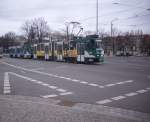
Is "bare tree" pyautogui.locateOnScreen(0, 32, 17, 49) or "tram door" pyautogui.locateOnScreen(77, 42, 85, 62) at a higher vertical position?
"bare tree" pyautogui.locateOnScreen(0, 32, 17, 49)

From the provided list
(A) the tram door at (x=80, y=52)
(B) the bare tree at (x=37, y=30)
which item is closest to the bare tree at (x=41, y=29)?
(B) the bare tree at (x=37, y=30)

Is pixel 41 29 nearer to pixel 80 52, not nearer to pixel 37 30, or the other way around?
pixel 37 30

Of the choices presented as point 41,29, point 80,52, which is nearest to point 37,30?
point 41,29

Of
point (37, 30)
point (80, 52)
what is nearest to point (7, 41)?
point (37, 30)

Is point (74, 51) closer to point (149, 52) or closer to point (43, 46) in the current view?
point (43, 46)

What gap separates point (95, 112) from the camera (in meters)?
7.36

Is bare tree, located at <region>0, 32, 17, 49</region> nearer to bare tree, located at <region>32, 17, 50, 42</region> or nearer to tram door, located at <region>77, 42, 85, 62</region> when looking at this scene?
bare tree, located at <region>32, 17, 50, 42</region>

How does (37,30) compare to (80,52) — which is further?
(37,30)

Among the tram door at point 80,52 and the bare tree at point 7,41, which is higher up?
the bare tree at point 7,41

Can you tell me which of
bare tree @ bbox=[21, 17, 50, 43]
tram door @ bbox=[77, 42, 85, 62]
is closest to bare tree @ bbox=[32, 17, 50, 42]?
bare tree @ bbox=[21, 17, 50, 43]

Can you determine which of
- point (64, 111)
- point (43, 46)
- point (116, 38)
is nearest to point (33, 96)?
point (64, 111)

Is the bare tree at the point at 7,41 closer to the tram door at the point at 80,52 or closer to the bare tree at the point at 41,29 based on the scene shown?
the bare tree at the point at 41,29

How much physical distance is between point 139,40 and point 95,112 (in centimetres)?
8837

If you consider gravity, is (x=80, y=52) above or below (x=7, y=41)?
below
